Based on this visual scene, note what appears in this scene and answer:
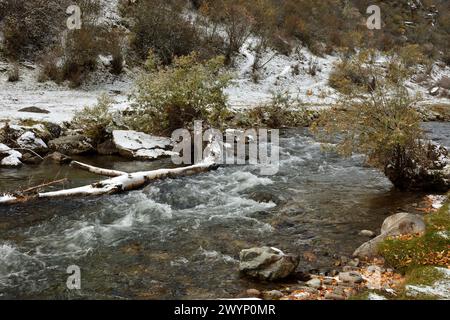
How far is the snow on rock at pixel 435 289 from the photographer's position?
238 inches

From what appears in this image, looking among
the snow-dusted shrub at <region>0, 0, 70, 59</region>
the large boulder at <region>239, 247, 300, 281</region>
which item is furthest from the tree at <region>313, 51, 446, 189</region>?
the snow-dusted shrub at <region>0, 0, 70, 59</region>

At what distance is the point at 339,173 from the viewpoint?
15609 mm

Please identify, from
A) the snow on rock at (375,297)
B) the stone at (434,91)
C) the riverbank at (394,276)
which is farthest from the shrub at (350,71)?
the stone at (434,91)

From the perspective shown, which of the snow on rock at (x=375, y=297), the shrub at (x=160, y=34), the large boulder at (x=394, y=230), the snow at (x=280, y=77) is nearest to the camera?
the snow on rock at (x=375, y=297)

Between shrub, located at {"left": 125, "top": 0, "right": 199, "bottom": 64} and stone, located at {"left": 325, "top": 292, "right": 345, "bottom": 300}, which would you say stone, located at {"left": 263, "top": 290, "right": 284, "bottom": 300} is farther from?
shrub, located at {"left": 125, "top": 0, "right": 199, "bottom": 64}

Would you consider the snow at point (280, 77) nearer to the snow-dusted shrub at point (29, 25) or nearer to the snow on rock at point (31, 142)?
the snow-dusted shrub at point (29, 25)

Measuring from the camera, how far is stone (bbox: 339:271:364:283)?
7270 millimetres

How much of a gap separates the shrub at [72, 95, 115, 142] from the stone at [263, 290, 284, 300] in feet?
40.2

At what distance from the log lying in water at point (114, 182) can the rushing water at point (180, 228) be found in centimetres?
21

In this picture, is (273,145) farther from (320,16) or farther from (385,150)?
(320,16)

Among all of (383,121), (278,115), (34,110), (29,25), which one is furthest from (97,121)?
(29,25)

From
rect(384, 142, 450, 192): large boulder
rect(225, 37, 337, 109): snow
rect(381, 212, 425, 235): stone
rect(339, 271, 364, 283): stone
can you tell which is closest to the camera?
rect(339, 271, 364, 283): stone
